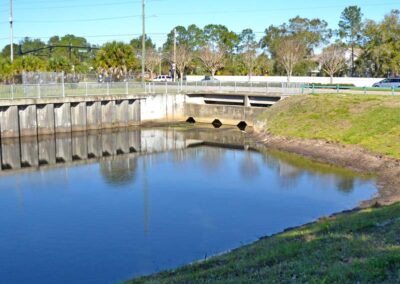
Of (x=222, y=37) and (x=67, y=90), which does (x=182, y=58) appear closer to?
(x=222, y=37)

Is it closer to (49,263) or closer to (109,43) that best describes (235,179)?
(49,263)

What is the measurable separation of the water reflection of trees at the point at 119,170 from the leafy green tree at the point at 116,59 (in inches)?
1404

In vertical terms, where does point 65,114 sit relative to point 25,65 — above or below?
below

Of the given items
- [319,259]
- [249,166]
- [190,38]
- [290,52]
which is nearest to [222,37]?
[190,38]

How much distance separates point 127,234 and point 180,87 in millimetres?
39088

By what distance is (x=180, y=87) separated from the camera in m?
56.3

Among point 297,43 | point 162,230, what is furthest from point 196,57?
point 162,230

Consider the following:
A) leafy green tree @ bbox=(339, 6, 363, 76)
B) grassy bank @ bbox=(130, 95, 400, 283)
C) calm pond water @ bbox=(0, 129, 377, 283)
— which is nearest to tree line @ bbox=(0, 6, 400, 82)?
leafy green tree @ bbox=(339, 6, 363, 76)

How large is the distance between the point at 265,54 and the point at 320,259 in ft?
303

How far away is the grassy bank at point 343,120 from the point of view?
1313 inches

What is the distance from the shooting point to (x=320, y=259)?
10523 millimetres

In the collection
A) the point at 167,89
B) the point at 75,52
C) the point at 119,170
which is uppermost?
the point at 75,52

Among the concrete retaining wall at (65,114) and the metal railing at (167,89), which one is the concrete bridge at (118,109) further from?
the metal railing at (167,89)

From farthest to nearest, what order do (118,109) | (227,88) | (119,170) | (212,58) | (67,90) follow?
1. (212,58)
2. (227,88)
3. (118,109)
4. (67,90)
5. (119,170)
